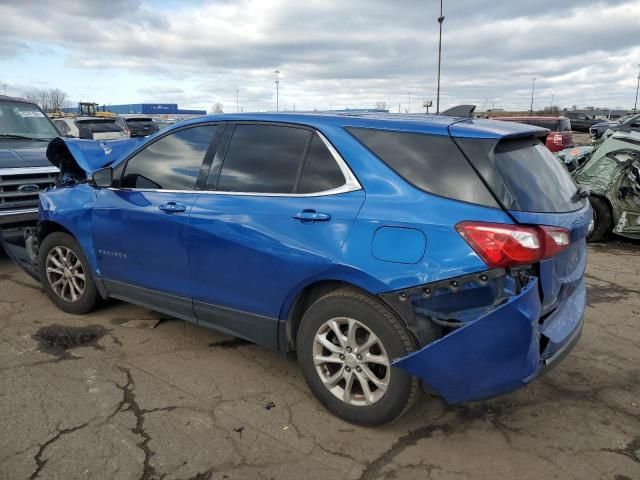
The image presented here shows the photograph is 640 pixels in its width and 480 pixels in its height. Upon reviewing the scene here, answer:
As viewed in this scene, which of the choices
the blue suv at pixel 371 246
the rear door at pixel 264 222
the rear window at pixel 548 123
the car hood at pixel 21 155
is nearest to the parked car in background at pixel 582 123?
the rear window at pixel 548 123

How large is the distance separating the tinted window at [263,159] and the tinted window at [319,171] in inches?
2.5

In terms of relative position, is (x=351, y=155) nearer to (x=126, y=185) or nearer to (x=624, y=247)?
(x=126, y=185)

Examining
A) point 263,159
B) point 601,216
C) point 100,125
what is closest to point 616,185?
point 601,216

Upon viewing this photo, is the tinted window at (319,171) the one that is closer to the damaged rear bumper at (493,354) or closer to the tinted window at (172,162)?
the tinted window at (172,162)

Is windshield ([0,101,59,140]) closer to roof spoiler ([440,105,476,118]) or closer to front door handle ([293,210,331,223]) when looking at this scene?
front door handle ([293,210,331,223])

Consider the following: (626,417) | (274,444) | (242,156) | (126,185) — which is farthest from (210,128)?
(626,417)

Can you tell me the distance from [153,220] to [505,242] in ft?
8.11

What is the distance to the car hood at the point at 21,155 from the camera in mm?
6352

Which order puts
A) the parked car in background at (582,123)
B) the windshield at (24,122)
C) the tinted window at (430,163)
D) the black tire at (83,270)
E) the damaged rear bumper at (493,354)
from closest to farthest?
the damaged rear bumper at (493,354)
the tinted window at (430,163)
the black tire at (83,270)
the windshield at (24,122)
the parked car in background at (582,123)

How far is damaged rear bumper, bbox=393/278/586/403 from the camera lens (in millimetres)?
2479

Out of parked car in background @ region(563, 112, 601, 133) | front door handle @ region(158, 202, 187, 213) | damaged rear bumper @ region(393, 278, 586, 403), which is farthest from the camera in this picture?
parked car in background @ region(563, 112, 601, 133)

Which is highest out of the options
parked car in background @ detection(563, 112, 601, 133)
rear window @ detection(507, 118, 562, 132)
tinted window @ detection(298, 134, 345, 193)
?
parked car in background @ detection(563, 112, 601, 133)

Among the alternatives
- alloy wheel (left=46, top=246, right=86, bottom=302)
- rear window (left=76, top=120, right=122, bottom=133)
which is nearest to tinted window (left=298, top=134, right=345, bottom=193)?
alloy wheel (left=46, top=246, right=86, bottom=302)

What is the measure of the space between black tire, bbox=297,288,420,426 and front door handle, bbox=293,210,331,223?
0.42m
